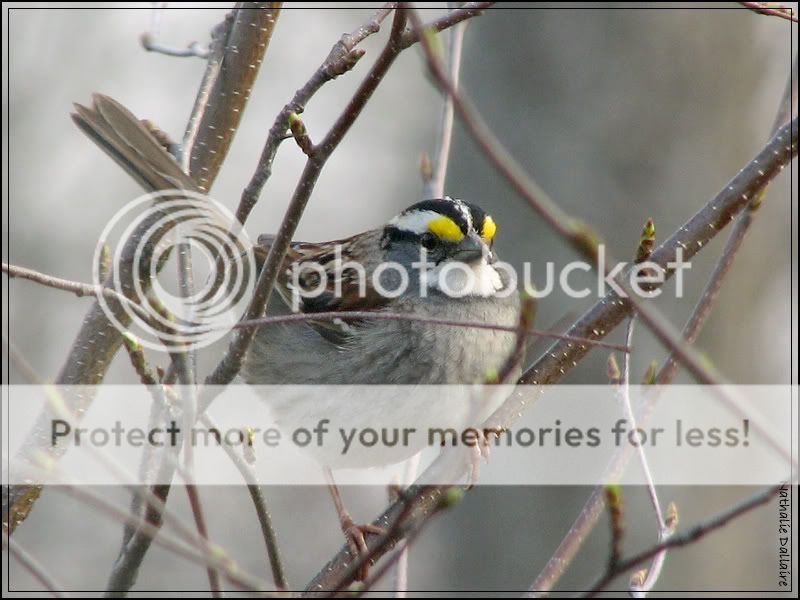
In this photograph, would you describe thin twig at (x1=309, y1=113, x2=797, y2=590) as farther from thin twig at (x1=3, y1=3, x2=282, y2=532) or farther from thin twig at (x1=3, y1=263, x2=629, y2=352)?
thin twig at (x1=3, y1=3, x2=282, y2=532)

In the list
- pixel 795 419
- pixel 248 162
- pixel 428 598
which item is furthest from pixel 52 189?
pixel 795 419

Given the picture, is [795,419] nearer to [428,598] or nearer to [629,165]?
[629,165]

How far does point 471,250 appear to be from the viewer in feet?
11.3

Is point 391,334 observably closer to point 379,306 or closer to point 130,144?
point 379,306

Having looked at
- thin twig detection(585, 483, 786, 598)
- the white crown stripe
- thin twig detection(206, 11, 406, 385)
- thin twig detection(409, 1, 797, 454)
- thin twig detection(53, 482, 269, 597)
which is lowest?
thin twig detection(53, 482, 269, 597)

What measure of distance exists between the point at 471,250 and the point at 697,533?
82.9 inches

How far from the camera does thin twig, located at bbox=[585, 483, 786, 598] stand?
134cm

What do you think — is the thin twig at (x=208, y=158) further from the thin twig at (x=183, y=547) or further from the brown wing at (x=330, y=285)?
the thin twig at (x=183, y=547)

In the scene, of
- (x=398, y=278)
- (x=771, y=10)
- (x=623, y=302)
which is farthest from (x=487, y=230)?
(x=771, y=10)

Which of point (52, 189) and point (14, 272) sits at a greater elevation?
→ point (52, 189)

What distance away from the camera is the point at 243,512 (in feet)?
34.7

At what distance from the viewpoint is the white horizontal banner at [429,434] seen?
2004 mm

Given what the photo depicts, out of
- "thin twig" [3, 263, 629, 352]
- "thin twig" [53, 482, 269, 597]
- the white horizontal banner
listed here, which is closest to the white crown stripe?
the white horizontal banner

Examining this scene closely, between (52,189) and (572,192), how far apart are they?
668 centimetres
